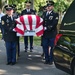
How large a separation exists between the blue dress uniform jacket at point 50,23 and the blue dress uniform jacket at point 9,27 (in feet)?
2.94

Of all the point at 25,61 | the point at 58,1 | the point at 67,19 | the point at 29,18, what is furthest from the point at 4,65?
the point at 58,1

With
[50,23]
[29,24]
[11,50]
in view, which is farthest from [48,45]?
[11,50]

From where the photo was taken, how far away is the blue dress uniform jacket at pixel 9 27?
9891 millimetres

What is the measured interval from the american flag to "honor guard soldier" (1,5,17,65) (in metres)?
0.16

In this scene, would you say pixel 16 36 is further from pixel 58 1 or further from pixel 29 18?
pixel 58 1

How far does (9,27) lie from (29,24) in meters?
0.58

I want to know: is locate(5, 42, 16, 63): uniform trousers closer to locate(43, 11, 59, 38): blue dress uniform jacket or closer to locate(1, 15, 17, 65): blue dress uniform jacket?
locate(1, 15, 17, 65): blue dress uniform jacket

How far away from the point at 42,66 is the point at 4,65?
3.67 ft

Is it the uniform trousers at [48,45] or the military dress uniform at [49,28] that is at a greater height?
the military dress uniform at [49,28]

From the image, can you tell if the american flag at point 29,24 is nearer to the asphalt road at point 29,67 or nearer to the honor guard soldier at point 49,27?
the honor guard soldier at point 49,27

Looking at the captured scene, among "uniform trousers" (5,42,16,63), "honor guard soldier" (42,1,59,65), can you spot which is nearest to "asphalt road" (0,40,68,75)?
"uniform trousers" (5,42,16,63)

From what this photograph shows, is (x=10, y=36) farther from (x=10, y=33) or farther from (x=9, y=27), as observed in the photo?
(x=9, y=27)

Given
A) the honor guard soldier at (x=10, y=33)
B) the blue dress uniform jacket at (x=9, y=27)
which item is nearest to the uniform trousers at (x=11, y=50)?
the honor guard soldier at (x=10, y=33)

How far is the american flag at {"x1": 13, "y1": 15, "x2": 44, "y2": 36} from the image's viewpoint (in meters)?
9.88
